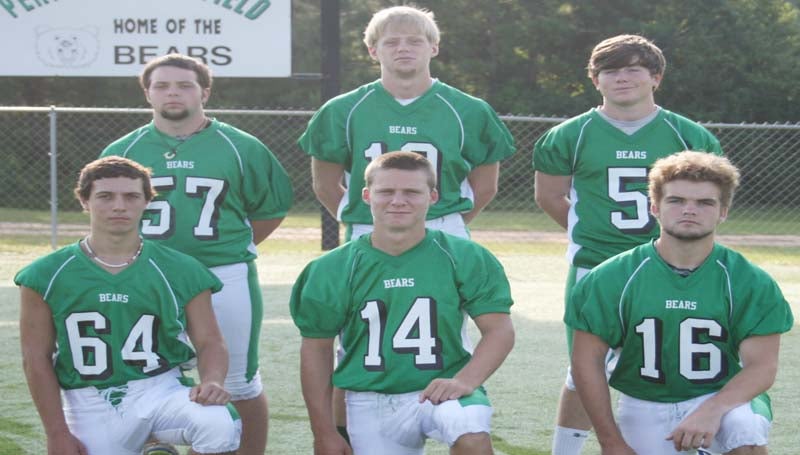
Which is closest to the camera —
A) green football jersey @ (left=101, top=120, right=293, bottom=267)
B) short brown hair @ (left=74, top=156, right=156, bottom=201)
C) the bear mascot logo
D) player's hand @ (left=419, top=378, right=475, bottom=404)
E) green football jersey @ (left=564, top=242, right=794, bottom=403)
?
player's hand @ (left=419, top=378, right=475, bottom=404)

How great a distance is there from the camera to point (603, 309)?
152 inches

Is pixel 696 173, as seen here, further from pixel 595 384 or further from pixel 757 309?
pixel 595 384

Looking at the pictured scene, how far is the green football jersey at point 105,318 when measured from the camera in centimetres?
403

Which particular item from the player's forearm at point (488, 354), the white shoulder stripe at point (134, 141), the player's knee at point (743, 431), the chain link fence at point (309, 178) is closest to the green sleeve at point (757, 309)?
the player's knee at point (743, 431)

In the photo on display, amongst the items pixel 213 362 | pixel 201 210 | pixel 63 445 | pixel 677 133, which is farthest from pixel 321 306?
pixel 677 133

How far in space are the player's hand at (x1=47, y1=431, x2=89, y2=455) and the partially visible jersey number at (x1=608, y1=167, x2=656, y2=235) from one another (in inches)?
83.0

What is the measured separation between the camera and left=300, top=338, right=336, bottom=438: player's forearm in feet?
12.6

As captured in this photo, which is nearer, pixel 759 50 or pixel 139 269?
pixel 139 269

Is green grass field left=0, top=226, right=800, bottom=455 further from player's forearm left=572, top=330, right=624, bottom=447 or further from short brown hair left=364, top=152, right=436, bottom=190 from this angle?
short brown hair left=364, top=152, right=436, bottom=190

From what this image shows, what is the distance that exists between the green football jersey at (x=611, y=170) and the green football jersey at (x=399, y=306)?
72cm

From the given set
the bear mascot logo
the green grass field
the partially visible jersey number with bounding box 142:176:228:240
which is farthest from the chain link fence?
the partially visible jersey number with bounding box 142:176:228:240

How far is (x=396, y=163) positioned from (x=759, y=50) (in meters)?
22.8

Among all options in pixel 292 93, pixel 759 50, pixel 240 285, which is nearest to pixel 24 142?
pixel 292 93

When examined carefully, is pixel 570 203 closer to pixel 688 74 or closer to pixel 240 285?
pixel 240 285
